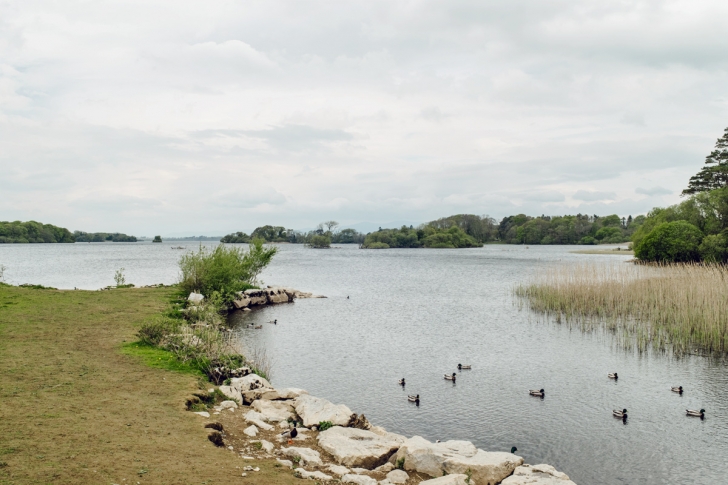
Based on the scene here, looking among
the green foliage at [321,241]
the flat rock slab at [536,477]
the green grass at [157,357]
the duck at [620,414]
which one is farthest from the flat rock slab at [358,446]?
the green foliage at [321,241]

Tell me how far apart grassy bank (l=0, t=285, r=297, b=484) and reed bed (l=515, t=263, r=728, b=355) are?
20.6 m

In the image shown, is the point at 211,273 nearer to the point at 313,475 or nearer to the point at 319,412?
the point at 319,412

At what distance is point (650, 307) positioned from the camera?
2873 centimetres

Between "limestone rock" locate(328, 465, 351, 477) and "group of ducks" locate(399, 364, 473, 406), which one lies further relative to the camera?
"group of ducks" locate(399, 364, 473, 406)

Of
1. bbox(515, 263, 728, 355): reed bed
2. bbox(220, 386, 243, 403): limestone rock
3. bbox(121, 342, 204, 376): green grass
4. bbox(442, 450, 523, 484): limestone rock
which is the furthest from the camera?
bbox(515, 263, 728, 355): reed bed

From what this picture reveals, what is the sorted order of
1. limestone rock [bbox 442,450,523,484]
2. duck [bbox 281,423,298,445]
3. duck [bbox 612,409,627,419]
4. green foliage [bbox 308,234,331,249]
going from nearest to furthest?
limestone rock [bbox 442,450,523,484] < duck [bbox 281,423,298,445] < duck [bbox 612,409,627,419] < green foliage [bbox 308,234,331,249]

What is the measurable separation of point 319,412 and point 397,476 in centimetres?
337

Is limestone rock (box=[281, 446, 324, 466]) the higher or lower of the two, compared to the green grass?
lower

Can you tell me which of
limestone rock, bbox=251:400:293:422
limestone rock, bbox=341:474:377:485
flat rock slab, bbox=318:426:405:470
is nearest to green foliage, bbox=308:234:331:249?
limestone rock, bbox=251:400:293:422

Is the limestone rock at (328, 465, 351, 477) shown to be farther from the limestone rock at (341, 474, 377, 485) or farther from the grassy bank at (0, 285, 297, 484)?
the grassy bank at (0, 285, 297, 484)

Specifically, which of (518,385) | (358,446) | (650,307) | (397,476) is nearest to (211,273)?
(518,385)

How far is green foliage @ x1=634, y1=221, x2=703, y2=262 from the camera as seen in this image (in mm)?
59531

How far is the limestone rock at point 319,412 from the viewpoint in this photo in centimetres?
1253

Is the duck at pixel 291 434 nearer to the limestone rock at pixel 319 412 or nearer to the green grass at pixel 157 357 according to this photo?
the limestone rock at pixel 319 412
